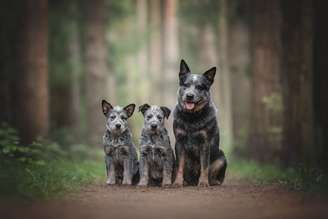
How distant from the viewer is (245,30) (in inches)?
1089

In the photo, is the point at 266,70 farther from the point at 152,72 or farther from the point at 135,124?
the point at 152,72

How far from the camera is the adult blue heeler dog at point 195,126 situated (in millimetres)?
12102

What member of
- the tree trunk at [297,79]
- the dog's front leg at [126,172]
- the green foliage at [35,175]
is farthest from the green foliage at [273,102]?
the dog's front leg at [126,172]

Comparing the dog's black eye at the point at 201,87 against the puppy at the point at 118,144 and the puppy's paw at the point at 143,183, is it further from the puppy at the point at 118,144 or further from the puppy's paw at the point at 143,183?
the puppy's paw at the point at 143,183

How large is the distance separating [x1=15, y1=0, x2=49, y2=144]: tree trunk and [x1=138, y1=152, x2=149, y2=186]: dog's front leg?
20.8ft

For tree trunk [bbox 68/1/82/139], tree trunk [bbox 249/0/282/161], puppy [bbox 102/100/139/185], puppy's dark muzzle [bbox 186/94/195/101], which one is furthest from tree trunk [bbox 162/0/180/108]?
puppy's dark muzzle [bbox 186/94/195/101]

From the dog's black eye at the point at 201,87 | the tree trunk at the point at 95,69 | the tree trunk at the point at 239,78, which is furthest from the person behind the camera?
the tree trunk at the point at 95,69

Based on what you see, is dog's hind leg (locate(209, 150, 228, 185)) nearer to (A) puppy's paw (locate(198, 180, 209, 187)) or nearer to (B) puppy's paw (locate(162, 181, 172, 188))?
(A) puppy's paw (locate(198, 180, 209, 187))

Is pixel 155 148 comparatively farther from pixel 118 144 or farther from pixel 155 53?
pixel 155 53

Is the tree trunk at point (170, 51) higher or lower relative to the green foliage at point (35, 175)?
higher

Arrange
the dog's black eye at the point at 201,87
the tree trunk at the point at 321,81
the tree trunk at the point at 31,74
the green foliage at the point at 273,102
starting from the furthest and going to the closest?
the green foliage at the point at 273,102
the tree trunk at the point at 31,74
the tree trunk at the point at 321,81
the dog's black eye at the point at 201,87

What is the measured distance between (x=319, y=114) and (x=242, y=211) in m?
6.47

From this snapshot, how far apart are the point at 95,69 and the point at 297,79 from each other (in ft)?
34.6

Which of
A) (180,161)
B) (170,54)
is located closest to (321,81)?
(180,161)
